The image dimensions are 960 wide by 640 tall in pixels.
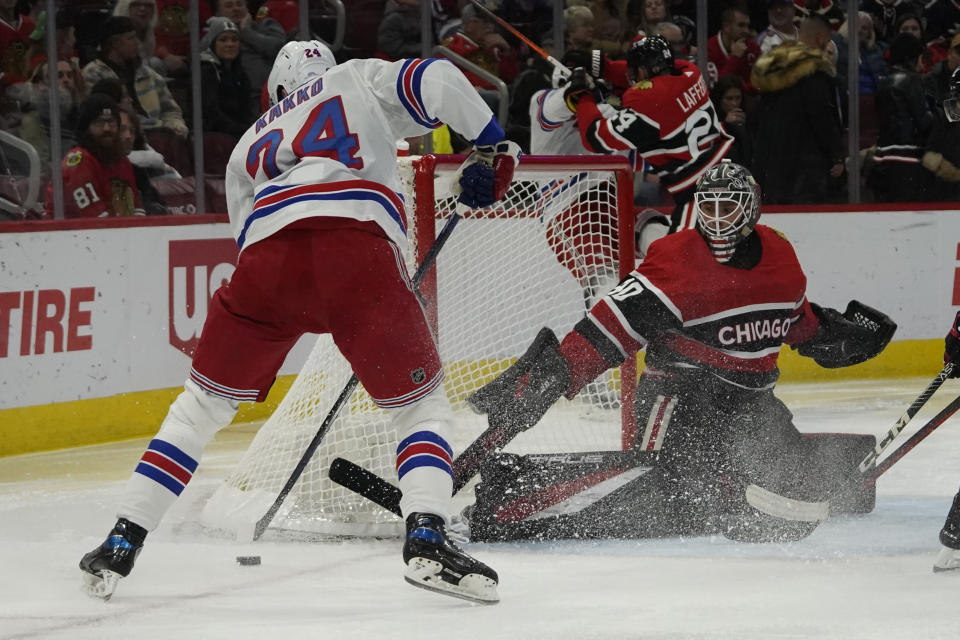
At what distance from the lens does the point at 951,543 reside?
10.2 ft

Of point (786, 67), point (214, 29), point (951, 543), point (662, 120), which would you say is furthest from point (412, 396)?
point (786, 67)

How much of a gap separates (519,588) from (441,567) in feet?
0.96

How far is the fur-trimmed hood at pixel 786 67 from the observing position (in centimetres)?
688

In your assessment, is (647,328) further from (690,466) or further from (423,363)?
(423,363)

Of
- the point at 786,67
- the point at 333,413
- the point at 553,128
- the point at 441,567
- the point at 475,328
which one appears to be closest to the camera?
the point at 441,567

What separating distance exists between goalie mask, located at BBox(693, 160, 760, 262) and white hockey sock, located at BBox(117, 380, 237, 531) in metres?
1.18

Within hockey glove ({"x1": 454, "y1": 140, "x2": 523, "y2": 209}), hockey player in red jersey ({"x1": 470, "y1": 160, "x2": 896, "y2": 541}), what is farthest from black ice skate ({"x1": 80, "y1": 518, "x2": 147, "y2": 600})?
hockey glove ({"x1": 454, "y1": 140, "x2": 523, "y2": 209})

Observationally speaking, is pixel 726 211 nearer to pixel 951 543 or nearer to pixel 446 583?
pixel 951 543

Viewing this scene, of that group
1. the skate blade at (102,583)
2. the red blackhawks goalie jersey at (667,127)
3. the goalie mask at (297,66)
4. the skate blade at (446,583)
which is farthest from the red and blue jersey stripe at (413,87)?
the red blackhawks goalie jersey at (667,127)

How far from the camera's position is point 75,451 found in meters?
5.21

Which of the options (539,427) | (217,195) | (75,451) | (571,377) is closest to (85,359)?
(75,451)

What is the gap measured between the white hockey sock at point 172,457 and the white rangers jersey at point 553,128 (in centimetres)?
301

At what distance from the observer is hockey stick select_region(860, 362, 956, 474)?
3.57 meters

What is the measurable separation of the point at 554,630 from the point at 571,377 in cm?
95
